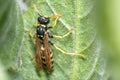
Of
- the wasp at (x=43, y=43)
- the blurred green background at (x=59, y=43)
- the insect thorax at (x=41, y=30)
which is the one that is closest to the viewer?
the blurred green background at (x=59, y=43)

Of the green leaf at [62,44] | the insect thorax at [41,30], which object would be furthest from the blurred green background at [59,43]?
the insect thorax at [41,30]

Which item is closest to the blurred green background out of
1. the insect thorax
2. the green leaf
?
the green leaf

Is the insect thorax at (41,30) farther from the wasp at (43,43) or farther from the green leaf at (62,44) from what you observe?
the green leaf at (62,44)

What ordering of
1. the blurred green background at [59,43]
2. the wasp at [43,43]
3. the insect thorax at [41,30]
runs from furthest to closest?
1. the insect thorax at [41,30]
2. the wasp at [43,43]
3. the blurred green background at [59,43]

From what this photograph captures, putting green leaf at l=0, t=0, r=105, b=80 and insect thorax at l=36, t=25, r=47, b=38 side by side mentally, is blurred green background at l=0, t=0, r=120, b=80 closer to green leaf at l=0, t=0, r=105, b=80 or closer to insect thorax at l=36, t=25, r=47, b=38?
green leaf at l=0, t=0, r=105, b=80

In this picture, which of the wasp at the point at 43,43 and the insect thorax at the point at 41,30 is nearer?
the wasp at the point at 43,43

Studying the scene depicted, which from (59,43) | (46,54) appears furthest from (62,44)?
(46,54)

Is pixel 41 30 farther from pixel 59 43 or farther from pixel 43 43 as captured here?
pixel 59 43

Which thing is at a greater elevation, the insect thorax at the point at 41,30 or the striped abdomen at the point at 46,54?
the insect thorax at the point at 41,30

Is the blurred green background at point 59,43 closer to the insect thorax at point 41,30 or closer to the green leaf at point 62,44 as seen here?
the green leaf at point 62,44
